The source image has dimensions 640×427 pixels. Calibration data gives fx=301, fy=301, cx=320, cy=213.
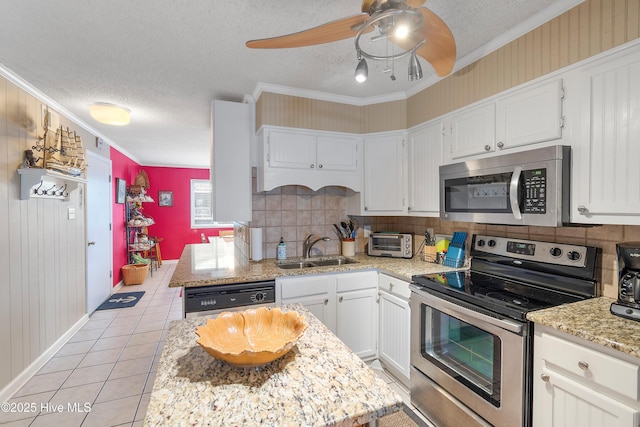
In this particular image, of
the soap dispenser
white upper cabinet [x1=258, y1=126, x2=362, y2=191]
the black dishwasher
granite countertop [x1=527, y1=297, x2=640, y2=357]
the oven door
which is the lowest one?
the oven door

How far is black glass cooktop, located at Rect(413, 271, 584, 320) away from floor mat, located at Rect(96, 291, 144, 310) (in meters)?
4.12

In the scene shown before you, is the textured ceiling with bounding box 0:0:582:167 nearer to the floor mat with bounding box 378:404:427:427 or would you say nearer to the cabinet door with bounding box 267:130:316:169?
the cabinet door with bounding box 267:130:316:169

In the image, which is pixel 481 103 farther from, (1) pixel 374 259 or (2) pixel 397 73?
(1) pixel 374 259

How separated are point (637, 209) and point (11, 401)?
3.89 meters

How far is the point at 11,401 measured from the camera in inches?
84.0

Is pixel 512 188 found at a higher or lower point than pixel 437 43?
lower

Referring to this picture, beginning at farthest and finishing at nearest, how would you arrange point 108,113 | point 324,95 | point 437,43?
point 108,113, point 324,95, point 437,43

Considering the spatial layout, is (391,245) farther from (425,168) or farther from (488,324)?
(488,324)

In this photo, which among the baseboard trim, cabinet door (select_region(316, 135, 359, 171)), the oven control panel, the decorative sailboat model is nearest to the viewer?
the oven control panel

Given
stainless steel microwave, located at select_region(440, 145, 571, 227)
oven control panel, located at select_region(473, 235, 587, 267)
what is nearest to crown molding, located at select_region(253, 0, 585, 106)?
stainless steel microwave, located at select_region(440, 145, 571, 227)

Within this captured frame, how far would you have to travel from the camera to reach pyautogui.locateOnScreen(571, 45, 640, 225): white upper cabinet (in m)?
1.29

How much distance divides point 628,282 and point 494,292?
548 millimetres

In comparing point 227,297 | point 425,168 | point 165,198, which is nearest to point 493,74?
point 425,168

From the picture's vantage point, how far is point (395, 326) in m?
2.27
